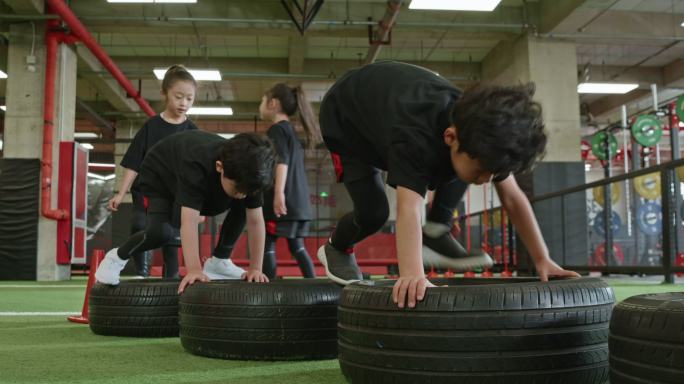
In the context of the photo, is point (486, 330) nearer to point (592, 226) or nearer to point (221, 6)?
point (221, 6)

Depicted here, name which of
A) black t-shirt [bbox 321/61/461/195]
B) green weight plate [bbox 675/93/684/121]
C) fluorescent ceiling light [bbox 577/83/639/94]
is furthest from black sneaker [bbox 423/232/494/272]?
fluorescent ceiling light [bbox 577/83/639/94]

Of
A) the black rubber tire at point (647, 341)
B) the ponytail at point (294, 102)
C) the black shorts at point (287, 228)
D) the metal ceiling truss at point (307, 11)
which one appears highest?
the metal ceiling truss at point (307, 11)

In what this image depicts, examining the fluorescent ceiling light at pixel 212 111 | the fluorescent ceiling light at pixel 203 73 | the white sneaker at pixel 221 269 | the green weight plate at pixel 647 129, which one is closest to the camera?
the white sneaker at pixel 221 269

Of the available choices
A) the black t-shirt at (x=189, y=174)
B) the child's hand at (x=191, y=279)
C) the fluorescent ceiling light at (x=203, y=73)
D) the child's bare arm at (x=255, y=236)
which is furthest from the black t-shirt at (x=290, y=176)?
the fluorescent ceiling light at (x=203, y=73)

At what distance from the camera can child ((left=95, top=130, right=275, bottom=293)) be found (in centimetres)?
219

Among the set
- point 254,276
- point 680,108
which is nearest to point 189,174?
point 254,276

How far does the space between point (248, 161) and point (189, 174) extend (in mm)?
313

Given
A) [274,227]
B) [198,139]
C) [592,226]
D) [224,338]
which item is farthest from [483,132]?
[592,226]

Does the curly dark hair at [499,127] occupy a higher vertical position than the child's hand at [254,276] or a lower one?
higher

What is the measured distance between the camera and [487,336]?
129cm

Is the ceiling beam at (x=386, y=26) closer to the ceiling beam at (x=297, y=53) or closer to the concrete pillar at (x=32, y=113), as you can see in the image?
the ceiling beam at (x=297, y=53)

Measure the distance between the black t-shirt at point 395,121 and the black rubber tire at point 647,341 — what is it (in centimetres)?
51

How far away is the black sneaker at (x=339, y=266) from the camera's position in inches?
84.7

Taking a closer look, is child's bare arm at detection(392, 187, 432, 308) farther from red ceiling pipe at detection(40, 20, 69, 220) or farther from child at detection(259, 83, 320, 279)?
red ceiling pipe at detection(40, 20, 69, 220)
